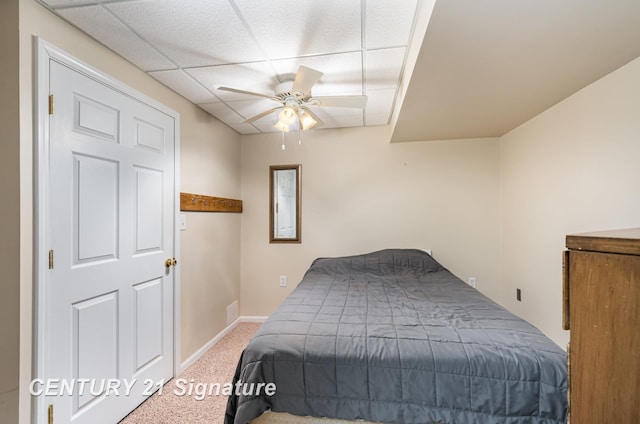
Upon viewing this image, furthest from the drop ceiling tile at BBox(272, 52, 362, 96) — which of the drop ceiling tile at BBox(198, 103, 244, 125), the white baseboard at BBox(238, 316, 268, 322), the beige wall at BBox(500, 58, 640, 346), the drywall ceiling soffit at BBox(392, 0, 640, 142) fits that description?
the white baseboard at BBox(238, 316, 268, 322)

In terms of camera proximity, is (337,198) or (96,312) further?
(337,198)

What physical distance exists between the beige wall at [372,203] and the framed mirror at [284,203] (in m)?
0.07

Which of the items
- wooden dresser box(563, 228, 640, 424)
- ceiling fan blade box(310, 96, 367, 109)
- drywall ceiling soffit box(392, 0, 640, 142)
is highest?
drywall ceiling soffit box(392, 0, 640, 142)

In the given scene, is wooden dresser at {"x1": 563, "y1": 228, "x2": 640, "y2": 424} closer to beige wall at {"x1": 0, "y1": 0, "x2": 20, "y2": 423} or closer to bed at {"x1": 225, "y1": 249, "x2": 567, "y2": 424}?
bed at {"x1": 225, "y1": 249, "x2": 567, "y2": 424}

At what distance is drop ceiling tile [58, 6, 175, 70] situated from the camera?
1396 millimetres

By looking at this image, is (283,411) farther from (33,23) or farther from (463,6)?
(33,23)

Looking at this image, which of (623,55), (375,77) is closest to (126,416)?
(375,77)

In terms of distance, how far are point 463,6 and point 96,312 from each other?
237 centimetres

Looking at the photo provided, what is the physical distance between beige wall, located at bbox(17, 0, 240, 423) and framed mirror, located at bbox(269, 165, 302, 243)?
16.7 inches

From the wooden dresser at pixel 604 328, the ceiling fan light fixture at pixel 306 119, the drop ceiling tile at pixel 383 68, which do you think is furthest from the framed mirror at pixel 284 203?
the wooden dresser at pixel 604 328

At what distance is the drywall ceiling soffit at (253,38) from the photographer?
1358mm

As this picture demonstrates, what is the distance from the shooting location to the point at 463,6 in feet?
3.66

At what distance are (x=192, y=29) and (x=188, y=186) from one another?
4.17 ft

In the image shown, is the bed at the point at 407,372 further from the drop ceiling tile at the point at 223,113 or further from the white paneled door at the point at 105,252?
the drop ceiling tile at the point at 223,113
